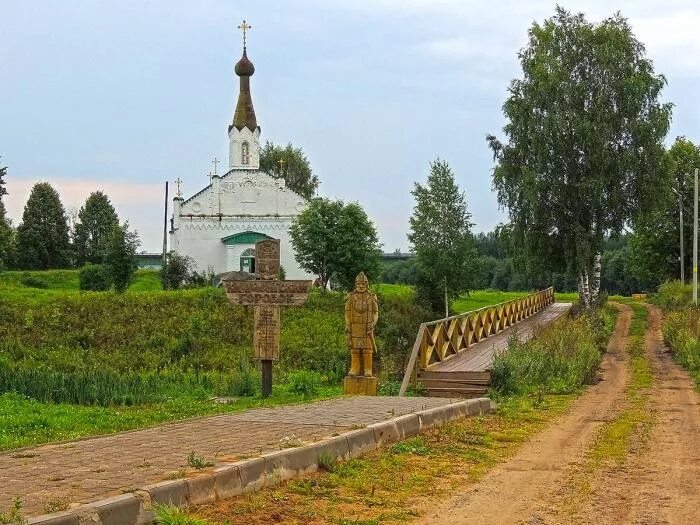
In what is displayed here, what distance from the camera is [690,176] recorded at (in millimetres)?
50312

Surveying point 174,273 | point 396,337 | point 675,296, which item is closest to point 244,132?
point 174,273

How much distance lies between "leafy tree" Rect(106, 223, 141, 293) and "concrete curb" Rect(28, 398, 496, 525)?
35.5 metres

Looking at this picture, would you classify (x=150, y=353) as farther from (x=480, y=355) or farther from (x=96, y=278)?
(x=480, y=355)

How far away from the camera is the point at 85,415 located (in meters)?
14.0

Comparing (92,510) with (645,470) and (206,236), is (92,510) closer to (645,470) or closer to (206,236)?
(645,470)

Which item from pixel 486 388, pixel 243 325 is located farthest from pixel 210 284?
pixel 486 388

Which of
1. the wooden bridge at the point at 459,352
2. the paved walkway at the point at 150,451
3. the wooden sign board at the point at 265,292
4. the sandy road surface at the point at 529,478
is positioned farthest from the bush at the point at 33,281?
the paved walkway at the point at 150,451

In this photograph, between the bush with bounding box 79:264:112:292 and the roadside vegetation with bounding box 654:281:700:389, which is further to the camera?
the bush with bounding box 79:264:112:292

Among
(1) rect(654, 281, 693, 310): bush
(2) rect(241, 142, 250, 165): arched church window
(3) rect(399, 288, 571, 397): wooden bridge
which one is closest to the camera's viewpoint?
(3) rect(399, 288, 571, 397): wooden bridge

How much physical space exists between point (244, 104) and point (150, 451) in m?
49.8

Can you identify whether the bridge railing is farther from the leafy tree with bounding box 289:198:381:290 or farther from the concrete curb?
the leafy tree with bounding box 289:198:381:290

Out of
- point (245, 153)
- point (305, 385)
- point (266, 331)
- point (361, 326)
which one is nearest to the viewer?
point (361, 326)

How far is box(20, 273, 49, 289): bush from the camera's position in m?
51.2

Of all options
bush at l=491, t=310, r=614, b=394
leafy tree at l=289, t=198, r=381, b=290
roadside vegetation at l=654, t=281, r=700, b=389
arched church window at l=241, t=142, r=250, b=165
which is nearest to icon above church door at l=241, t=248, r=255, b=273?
arched church window at l=241, t=142, r=250, b=165
